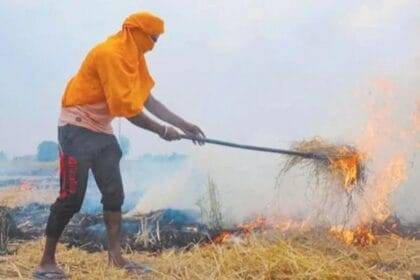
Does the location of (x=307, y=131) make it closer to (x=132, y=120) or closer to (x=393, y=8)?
(x=393, y=8)

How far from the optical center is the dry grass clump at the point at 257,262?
177 inches

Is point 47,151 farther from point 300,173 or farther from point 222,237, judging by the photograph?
point 300,173

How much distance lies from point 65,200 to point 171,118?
1011 millimetres

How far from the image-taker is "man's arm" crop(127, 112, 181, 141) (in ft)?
15.4

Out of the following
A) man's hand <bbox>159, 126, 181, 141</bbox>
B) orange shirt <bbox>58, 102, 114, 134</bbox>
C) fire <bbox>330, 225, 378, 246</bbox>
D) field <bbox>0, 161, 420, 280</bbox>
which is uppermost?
orange shirt <bbox>58, 102, 114, 134</bbox>

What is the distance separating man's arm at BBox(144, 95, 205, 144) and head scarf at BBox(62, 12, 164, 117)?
0.29 m

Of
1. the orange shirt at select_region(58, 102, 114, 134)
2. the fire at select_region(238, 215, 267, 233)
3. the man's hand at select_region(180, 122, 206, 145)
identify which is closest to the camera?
the orange shirt at select_region(58, 102, 114, 134)

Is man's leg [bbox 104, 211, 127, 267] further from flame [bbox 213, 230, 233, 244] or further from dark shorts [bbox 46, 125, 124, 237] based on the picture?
flame [bbox 213, 230, 233, 244]

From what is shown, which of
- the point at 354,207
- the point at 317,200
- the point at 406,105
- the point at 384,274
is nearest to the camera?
the point at 384,274

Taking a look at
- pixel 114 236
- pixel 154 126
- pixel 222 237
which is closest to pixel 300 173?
pixel 222 237

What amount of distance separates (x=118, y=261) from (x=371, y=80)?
124 inches

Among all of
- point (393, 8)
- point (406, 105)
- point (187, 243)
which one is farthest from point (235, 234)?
point (393, 8)

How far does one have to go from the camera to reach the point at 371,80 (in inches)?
264

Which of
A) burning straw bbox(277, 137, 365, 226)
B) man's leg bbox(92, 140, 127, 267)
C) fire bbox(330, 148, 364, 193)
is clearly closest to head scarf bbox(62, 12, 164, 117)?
man's leg bbox(92, 140, 127, 267)
